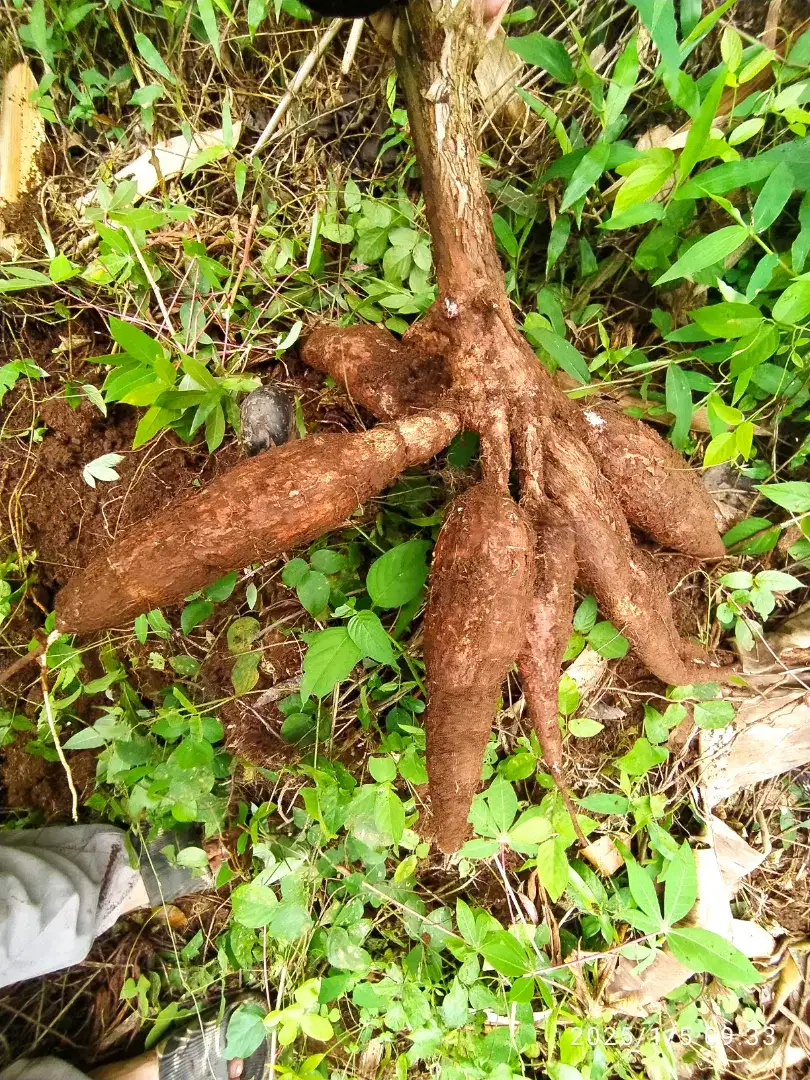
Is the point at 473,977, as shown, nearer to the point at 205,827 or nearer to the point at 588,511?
the point at 205,827

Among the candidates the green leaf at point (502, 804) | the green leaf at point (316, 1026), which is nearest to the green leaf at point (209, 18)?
the green leaf at point (502, 804)

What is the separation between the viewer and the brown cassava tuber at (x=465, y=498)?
0.98 m

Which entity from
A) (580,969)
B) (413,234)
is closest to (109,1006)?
(580,969)

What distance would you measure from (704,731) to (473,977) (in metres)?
0.82

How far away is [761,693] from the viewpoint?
4.78ft

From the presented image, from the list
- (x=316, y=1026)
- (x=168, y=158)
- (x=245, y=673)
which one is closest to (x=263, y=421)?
(x=245, y=673)

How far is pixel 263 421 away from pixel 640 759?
119 cm

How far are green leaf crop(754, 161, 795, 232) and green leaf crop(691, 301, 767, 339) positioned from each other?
0.44 ft

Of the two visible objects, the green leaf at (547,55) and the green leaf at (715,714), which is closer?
the green leaf at (547,55)

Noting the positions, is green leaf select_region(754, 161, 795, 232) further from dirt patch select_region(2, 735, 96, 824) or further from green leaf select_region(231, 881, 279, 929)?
dirt patch select_region(2, 735, 96, 824)

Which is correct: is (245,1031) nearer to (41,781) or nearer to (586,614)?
(41,781)

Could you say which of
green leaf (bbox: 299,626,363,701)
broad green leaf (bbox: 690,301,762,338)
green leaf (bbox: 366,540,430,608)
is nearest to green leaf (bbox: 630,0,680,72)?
broad green leaf (bbox: 690,301,762,338)

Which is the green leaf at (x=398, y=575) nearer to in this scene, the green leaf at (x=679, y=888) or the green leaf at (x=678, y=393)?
the green leaf at (x=678, y=393)

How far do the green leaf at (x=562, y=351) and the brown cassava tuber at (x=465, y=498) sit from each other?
0.17 feet
